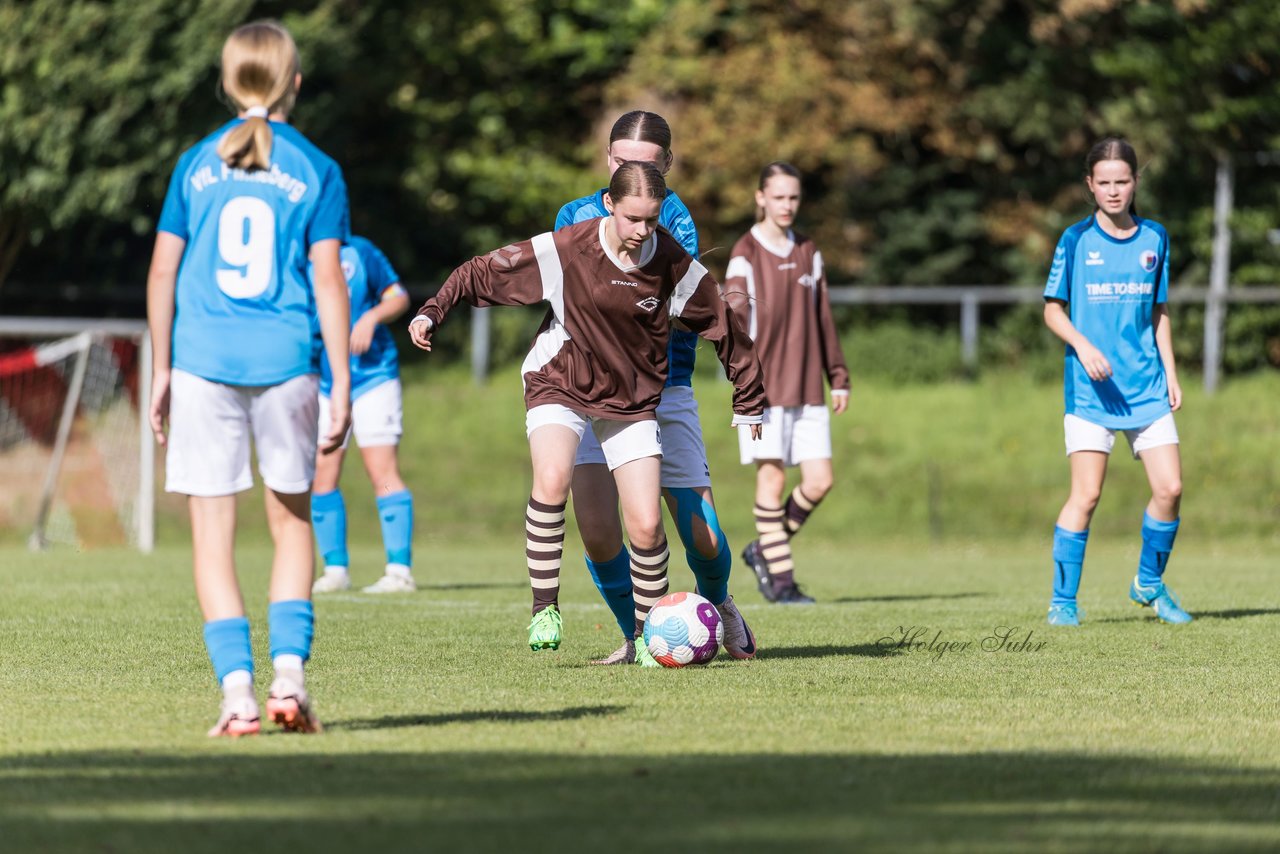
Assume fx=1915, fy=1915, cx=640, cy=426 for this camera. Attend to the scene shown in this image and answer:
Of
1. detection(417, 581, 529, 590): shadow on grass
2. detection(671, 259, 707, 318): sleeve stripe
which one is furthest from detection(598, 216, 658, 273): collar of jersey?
detection(417, 581, 529, 590): shadow on grass

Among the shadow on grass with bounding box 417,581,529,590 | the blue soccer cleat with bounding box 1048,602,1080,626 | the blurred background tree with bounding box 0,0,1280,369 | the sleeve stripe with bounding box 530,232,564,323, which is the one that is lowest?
the shadow on grass with bounding box 417,581,529,590

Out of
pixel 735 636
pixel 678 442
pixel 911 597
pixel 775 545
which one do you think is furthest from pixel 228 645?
pixel 911 597

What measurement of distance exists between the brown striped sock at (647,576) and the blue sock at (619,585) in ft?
0.14

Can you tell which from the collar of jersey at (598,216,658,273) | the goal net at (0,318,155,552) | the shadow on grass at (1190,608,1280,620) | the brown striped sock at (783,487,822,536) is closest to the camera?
the collar of jersey at (598,216,658,273)

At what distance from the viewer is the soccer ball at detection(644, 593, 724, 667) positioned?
696 centimetres

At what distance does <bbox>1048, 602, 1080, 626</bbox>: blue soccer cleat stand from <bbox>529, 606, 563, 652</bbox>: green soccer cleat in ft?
9.86

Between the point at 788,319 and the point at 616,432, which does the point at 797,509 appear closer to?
the point at 788,319

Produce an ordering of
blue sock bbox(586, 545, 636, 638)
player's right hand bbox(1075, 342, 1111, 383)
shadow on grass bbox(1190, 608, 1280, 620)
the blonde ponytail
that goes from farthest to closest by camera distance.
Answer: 1. shadow on grass bbox(1190, 608, 1280, 620)
2. player's right hand bbox(1075, 342, 1111, 383)
3. blue sock bbox(586, 545, 636, 638)
4. the blonde ponytail

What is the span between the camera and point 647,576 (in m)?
7.25

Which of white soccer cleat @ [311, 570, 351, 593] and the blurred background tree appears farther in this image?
the blurred background tree

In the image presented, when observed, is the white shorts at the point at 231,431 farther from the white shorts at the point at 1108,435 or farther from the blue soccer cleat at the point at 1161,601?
the blue soccer cleat at the point at 1161,601

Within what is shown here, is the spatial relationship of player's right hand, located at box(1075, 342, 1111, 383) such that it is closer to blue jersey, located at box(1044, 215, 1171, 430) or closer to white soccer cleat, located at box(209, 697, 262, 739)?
blue jersey, located at box(1044, 215, 1171, 430)

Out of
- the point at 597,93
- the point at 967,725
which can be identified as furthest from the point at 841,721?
the point at 597,93

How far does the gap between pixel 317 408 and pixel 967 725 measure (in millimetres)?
2081
